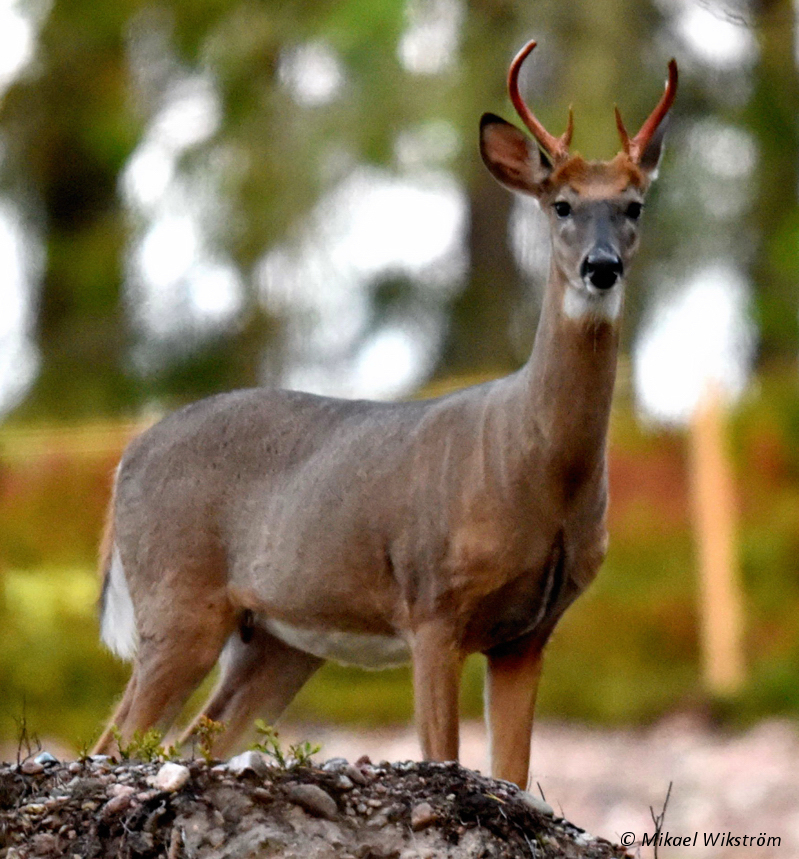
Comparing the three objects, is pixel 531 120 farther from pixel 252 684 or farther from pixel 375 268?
pixel 375 268

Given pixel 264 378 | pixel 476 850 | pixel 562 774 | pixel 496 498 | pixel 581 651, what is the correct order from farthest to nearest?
pixel 264 378
pixel 581 651
pixel 562 774
pixel 496 498
pixel 476 850

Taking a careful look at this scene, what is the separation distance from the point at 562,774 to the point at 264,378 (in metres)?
6.04

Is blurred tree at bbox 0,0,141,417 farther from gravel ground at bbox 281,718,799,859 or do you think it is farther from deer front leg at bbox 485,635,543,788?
deer front leg at bbox 485,635,543,788

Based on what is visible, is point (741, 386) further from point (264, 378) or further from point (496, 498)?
point (496, 498)

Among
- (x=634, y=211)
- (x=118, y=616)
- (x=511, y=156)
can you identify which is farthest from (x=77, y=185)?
(x=634, y=211)

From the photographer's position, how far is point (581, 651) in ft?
45.6

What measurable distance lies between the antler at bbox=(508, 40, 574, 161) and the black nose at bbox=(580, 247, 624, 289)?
17.5 inches

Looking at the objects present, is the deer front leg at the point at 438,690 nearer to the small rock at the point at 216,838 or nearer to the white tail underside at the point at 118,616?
the small rock at the point at 216,838

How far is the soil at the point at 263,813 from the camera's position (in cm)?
508

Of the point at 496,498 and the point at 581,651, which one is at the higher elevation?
the point at 496,498

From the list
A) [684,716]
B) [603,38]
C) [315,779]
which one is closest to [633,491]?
[684,716]

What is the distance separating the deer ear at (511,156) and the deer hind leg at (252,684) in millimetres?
1957

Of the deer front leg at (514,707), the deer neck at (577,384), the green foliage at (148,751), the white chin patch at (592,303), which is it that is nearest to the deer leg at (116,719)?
the green foliage at (148,751)

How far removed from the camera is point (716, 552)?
14.0 meters
